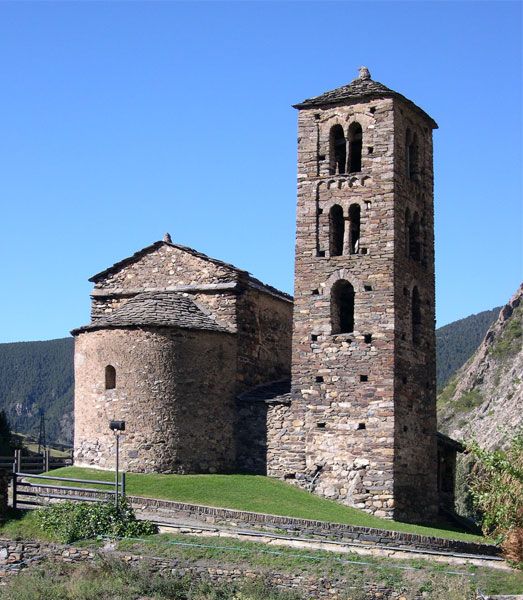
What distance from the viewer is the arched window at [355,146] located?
33.3m

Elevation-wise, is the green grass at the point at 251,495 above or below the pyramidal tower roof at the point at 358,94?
Answer: below

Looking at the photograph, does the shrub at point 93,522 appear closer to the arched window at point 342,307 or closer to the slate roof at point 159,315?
the slate roof at point 159,315

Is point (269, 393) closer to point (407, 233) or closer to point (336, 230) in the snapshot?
point (336, 230)

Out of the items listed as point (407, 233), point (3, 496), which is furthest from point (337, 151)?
point (3, 496)

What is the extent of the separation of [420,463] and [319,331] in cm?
493

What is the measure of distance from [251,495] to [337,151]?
11.2 meters

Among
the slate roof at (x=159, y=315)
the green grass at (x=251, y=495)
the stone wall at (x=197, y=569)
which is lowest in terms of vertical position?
the stone wall at (x=197, y=569)

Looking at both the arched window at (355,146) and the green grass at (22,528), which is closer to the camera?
the green grass at (22,528)

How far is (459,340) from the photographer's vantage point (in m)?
108

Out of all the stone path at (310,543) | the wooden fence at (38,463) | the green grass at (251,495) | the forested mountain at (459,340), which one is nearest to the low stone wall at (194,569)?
the stone path at (310,543)

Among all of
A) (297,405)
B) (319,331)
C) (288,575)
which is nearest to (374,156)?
(319,331)

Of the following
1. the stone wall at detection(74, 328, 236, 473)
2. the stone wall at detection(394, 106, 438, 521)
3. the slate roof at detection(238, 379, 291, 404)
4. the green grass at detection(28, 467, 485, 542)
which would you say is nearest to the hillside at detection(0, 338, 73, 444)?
the slate roof at detection(238, 379, 291, 404)

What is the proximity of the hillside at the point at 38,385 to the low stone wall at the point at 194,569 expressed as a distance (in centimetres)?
9776

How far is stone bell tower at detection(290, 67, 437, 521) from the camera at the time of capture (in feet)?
102
